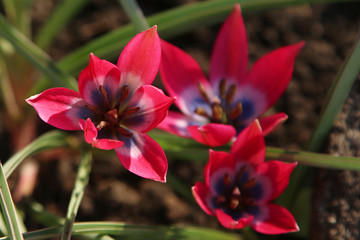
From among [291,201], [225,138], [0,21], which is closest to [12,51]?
[0,21]

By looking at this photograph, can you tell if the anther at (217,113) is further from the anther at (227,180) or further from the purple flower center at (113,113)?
the purple flower center at (113,113)

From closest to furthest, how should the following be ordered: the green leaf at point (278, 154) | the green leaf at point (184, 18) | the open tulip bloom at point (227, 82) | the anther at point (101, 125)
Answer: the anther at point (101, 125)
the green leaf at point (278, 154)
the open tulip bloom at point (227, 82)
the green leaf at point (184, 18)

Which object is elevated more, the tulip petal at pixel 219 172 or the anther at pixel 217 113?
the anther at pixel 217 113

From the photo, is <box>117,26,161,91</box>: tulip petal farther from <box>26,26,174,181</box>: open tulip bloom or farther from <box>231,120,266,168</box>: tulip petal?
<box>231,120,266,168</box>: tulip petal

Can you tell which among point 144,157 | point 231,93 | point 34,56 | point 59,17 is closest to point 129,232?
point 144,157

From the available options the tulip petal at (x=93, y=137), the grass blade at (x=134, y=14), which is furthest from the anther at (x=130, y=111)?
the grass blade at (x=134, y=14)

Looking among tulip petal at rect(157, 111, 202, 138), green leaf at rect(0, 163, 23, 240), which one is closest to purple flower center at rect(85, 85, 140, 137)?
tulip petal at rect(157, 111, 202, 138)
